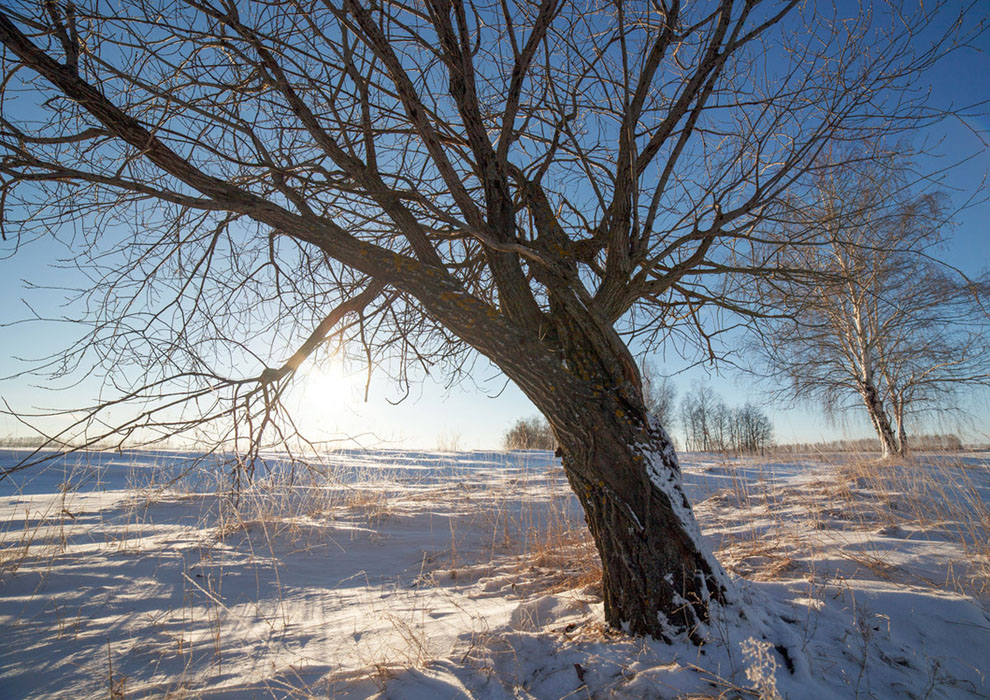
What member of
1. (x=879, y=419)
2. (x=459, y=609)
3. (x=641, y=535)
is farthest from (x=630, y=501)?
(x=879, y=419)

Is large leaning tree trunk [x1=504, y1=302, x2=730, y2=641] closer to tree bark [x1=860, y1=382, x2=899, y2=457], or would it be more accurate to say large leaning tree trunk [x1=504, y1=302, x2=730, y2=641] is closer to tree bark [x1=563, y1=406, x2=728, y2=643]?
tree bark [x1=563, y1=406, x2=728, y2=643]

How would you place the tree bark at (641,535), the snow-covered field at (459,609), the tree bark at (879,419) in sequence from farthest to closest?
the tree bark at (879,419)
the tree bark at (641,535)
the snow-covered field at (459,609)

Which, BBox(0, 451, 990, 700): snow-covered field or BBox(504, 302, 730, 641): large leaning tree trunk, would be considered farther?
BBox(504, 302, 730, 641): large leaning tree trunk

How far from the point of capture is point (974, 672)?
163 cm

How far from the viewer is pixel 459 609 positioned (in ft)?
8.28

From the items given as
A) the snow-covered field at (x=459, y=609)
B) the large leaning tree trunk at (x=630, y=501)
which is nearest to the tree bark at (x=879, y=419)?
the snow-covered field at (x=459, y=609)

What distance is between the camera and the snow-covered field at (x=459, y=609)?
163cm

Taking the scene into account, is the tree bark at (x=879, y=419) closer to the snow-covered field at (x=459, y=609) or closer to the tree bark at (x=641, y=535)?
the snow-covered field at (x=459, y=609)

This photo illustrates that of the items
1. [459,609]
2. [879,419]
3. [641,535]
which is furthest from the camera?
[879,419]

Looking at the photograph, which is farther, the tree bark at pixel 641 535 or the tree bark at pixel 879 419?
the tree bark at pixel 879 419

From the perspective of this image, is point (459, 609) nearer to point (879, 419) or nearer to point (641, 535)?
point (641, 535)

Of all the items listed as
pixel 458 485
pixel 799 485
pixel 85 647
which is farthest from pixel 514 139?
pixel 799 485

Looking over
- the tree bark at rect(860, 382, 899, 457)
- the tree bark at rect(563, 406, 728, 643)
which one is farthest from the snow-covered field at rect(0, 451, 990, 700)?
the tree bark at rect(860, 382, 899, 457)

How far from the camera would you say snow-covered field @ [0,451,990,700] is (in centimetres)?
163
